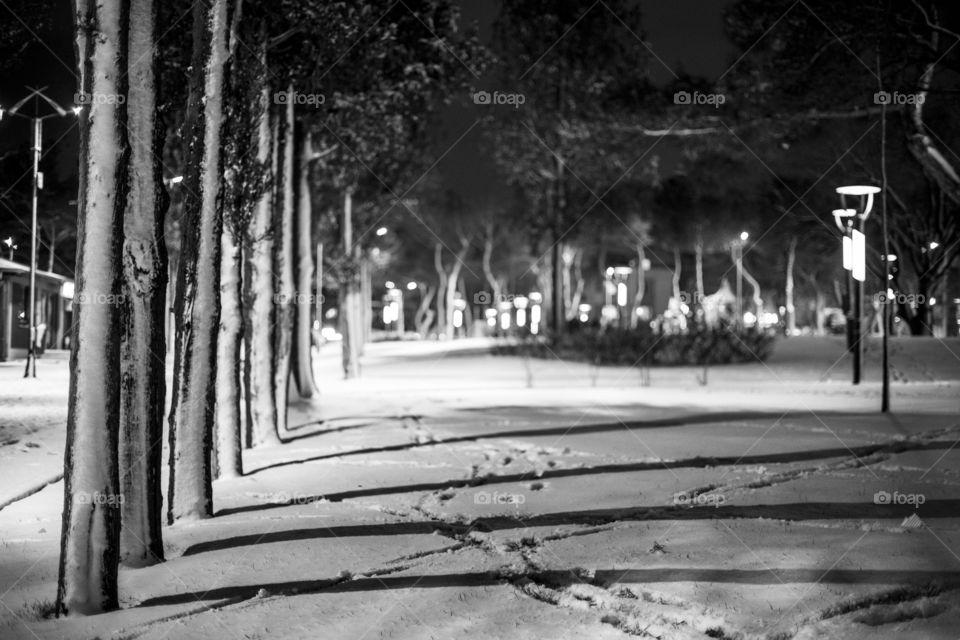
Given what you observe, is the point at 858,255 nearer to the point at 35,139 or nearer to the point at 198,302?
the point at 198,302

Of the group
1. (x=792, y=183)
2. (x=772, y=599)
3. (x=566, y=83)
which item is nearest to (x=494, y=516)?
(x=772, y=599)

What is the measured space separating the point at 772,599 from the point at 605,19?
A: 31506 millimetres

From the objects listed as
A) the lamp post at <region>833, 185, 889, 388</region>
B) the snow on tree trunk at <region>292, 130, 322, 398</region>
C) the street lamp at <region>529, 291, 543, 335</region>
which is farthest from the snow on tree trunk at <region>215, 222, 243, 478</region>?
the street lamp at <region>529, 291, 543, 335</region>

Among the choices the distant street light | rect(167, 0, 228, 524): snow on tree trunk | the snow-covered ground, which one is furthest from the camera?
the distant street light

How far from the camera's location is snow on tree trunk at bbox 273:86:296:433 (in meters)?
14.6

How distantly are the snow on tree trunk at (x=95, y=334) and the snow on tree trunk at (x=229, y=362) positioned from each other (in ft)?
13.0

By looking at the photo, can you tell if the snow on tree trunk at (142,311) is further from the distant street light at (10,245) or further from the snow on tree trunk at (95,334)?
the distant street light at (10,245)

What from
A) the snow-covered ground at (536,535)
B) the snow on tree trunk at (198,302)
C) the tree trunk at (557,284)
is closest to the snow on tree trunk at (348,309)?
the tree trunk at (557,284)

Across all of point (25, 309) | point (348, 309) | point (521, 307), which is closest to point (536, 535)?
point (25, 309)

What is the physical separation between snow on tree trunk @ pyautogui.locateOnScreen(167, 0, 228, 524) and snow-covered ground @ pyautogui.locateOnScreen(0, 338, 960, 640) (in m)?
0.44

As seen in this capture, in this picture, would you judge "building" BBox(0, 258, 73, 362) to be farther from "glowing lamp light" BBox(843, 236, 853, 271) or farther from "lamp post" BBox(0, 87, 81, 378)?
"glowing lamp light" BBox(843, 236, 853, 271)

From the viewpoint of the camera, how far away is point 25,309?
1057 centimetres

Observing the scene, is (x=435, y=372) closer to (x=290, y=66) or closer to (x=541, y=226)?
(x=541, y=226)

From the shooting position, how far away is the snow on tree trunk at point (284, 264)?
14.6m
